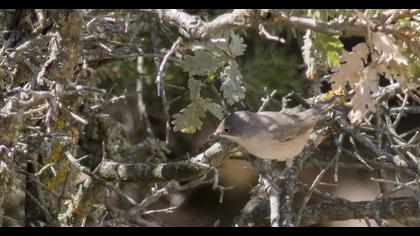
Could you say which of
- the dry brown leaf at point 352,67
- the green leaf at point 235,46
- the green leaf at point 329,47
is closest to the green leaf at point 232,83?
the green leaf at point 235,46

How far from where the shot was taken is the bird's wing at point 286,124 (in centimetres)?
443

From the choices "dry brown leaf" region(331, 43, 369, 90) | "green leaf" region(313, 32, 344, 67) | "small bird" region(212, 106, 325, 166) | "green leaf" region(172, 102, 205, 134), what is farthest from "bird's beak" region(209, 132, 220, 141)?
"dry brown leaf" region(331, 43, 369, 90)

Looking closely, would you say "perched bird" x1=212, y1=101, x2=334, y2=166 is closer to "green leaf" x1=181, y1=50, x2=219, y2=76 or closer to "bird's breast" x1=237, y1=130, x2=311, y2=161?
"bird's breast" x1=237, y1=130, x2=311, y2=161

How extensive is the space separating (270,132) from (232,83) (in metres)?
1.40

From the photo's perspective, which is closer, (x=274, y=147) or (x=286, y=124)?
(x=274, y=147)

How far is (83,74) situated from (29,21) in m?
0.48

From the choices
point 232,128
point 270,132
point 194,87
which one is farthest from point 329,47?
point 270,132

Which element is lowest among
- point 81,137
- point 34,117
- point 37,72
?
point 81,137

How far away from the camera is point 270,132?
4.62 meters

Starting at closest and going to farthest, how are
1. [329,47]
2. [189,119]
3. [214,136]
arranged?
[329,47] → [189,119] → [214,136]

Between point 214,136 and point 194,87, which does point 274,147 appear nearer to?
point 214,136
